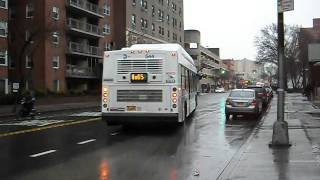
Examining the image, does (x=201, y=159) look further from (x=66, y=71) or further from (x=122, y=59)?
(x=66, y=71)

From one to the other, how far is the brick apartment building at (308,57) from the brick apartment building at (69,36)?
23523 millimetres

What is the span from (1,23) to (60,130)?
32.3 meters

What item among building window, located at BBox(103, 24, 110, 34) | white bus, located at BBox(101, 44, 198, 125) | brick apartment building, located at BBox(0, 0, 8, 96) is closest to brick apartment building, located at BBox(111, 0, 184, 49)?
building window, located at BBox(103, 24, 110, 34)

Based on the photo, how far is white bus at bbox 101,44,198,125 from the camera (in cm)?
1966

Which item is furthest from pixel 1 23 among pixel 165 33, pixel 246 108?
pixel 165 33

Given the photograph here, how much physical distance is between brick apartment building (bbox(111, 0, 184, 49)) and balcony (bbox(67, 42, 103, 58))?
427 cm

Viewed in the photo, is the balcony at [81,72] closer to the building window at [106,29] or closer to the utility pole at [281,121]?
the building window at [106,29]

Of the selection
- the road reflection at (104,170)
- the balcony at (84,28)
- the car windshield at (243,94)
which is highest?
the balcony at (84,28)

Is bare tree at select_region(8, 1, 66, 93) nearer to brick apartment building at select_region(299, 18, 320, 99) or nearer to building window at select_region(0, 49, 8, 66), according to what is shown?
building window at select_region(0, 49, 8, 66)

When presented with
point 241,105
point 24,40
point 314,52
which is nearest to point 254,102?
Answer: point 241,105

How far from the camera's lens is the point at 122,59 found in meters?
20.1

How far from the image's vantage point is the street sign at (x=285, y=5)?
50.5 ft

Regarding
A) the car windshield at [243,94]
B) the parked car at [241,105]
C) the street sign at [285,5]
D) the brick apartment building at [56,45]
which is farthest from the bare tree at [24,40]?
the street sign at [285,5]

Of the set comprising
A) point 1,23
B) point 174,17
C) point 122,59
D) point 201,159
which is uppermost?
point 174,17
